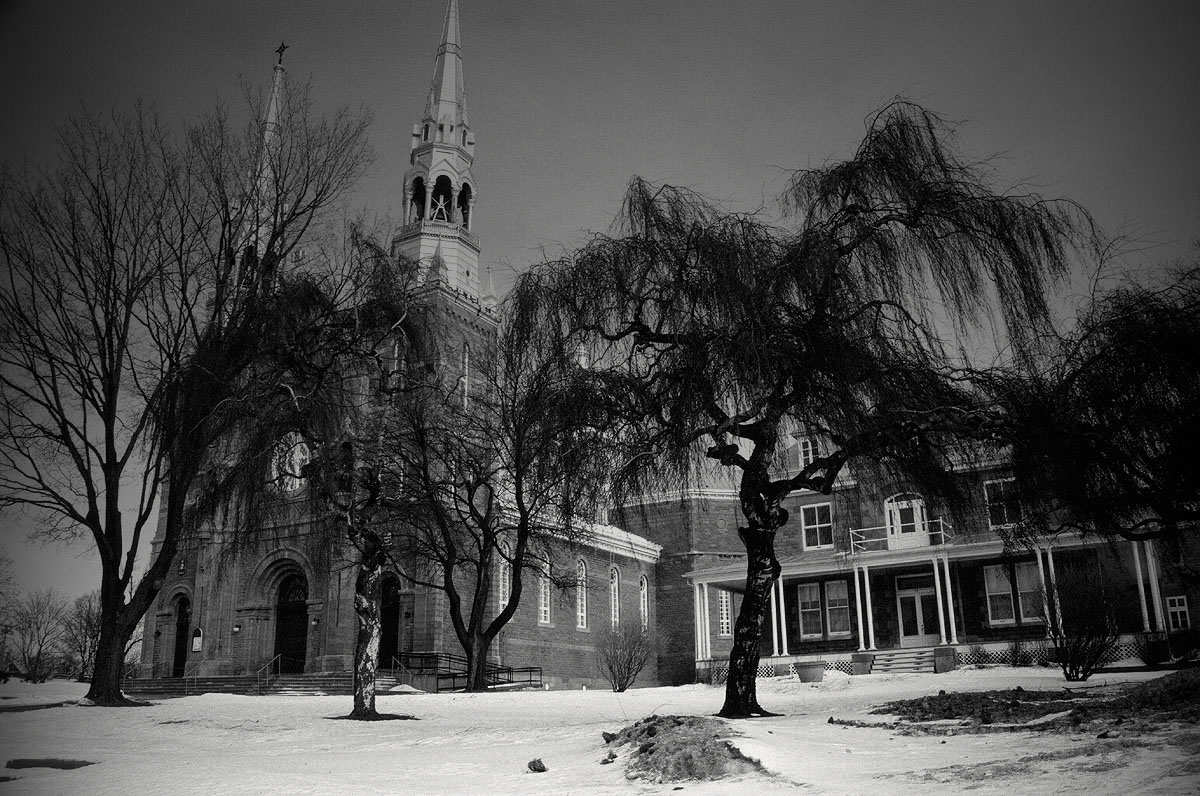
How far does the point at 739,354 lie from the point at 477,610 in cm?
1569

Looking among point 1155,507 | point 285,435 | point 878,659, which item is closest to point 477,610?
point 285,435

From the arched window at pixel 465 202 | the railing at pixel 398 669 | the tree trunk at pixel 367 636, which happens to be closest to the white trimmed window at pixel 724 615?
the railing at pixel 398 669

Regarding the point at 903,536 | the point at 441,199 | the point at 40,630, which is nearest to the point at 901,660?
the point at 903,536

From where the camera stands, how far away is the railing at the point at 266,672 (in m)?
31.4

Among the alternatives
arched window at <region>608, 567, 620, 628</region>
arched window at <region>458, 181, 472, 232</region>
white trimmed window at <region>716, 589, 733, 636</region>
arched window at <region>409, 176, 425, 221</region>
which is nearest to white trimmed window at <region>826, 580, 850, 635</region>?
white trimmed window at <region>716, 589, 733, 636</region>

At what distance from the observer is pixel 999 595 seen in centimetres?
3178

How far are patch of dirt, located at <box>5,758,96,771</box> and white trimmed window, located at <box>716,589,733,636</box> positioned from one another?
3560 cm

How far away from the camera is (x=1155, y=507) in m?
11.6

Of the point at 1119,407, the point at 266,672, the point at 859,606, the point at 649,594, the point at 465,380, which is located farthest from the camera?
the point at 649,594

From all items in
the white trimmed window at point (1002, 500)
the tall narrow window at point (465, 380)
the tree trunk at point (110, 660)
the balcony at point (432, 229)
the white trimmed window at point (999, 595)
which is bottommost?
the tree trunk at point (110, 660)

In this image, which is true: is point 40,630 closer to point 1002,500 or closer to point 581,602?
point 581,602

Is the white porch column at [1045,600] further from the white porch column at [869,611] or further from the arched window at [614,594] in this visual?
the arched window at [614,594]

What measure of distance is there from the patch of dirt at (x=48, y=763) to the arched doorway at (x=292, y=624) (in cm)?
2803

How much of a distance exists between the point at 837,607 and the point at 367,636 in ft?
78.3
